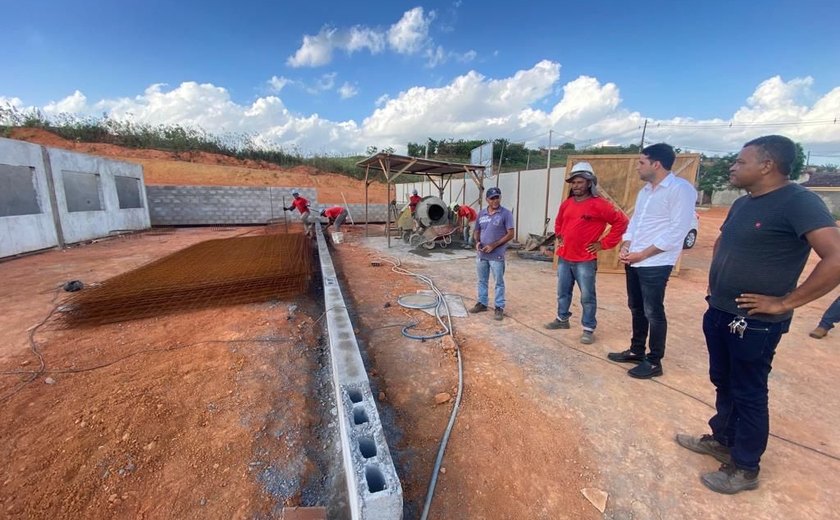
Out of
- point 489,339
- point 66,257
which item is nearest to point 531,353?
point 489,339

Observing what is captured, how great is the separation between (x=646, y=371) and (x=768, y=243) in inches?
62.1

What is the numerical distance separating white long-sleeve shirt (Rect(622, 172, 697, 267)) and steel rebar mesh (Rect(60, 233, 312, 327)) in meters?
4.18

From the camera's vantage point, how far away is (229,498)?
1677 millimetres

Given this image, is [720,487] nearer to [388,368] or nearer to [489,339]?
[489,339]

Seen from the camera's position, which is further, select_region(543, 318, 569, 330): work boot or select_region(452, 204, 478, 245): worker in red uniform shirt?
select_region(452, 204, 478, 245): worker in red uniform shirt

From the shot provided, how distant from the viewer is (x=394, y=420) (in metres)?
2.29

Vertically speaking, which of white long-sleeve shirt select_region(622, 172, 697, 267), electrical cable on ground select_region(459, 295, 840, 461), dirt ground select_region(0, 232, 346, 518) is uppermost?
white long-sleeve shirt select_region(622, 172, 697, 267)

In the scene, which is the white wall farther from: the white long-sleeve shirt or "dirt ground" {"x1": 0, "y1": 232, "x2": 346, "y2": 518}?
"dirt ground" {"x1": 0, "y1": 232, "x2": 346, "y2": 518}

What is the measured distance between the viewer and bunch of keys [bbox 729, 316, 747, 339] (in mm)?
1654

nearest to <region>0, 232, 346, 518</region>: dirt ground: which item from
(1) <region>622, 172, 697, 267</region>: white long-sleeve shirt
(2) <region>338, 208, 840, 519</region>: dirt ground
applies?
(2) <region>338, 208, 840, 519</region>: dirt ground

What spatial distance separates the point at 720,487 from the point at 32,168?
12.3 meters

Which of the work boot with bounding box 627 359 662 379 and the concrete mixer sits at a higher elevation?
the concrete mixer

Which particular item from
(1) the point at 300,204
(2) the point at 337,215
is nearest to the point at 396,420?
(2) the point at 337,215

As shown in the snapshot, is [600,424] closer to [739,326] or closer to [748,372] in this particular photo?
[748,372]
